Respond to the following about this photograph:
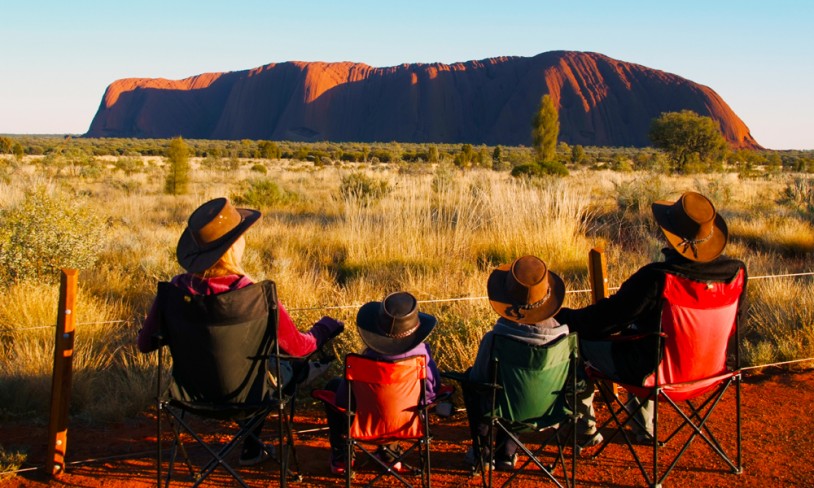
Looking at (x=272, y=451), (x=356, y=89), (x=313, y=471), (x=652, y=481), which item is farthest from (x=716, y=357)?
(x=356, y=89)

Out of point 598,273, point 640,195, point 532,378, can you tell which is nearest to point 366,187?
point 640,195

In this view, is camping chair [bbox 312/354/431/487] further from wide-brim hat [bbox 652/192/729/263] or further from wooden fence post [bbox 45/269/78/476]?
wooden fence post [bbox 45/269/78/476]

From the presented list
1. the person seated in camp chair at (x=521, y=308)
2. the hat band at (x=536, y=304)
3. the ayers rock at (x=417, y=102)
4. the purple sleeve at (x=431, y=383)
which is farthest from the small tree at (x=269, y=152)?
the ayers rock at (x=417, y=102)

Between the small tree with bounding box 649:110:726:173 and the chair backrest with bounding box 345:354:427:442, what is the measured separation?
3285 cm

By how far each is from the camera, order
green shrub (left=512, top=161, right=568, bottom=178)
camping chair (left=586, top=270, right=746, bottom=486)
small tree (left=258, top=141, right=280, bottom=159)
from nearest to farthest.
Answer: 1. camping chair (left=586, top=270, right=746, bottom=486)
2. green shrub (left=512, top=161, right=568, bottom=178)
3. small tree (left=258, top=141, right=280, bottom=159)

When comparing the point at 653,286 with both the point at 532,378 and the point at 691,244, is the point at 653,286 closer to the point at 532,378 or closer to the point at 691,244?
the point at 691,244

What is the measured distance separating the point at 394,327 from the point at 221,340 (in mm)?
720

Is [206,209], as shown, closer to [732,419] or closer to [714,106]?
[732,419]

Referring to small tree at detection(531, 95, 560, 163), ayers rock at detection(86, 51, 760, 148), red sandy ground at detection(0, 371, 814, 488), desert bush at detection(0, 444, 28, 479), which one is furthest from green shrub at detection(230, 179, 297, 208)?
ayers rock at detection(86, 51, 760, 148)

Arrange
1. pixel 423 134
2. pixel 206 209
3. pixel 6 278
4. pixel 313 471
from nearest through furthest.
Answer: pixel 206 209 < pixel 313 471 < pixel 6 278 < pixel 423 134

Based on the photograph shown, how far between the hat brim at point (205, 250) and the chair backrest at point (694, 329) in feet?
6.15

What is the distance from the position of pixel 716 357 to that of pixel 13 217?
618 centimetres

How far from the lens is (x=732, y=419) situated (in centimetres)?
404

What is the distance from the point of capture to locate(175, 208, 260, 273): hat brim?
284 cm
